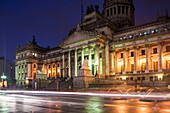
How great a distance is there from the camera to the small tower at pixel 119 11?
3061 inches

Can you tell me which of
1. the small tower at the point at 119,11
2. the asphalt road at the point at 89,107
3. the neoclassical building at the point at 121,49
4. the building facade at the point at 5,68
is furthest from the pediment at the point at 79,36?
the building facade at the point at 5,68

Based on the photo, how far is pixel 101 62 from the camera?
56.5 m

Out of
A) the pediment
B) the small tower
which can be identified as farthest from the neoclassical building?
the small tower

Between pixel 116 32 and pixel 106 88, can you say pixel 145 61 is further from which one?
pixel 106 88

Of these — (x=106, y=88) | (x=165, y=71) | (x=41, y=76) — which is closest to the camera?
(x=106, y=88)

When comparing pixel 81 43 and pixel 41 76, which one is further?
pixel 81 43

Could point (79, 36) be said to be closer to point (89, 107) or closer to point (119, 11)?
point (119, 11)

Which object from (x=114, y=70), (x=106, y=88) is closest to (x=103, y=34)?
(x=114, y=70)

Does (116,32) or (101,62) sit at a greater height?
(116,32)

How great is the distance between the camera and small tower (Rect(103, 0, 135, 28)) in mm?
77750

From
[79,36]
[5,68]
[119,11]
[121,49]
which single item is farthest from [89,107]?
[5,68]

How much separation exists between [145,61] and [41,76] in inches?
1177

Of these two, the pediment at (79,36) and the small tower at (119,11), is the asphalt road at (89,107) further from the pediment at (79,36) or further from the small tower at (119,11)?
the small tower at (119,11)

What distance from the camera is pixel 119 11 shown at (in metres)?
80.3
